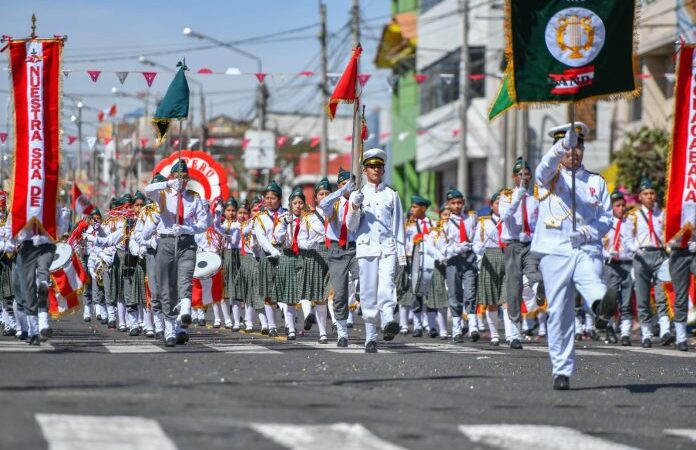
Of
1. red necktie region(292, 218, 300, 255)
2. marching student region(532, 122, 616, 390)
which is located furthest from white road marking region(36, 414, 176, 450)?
red necktie region(292, 218, 300, 255)

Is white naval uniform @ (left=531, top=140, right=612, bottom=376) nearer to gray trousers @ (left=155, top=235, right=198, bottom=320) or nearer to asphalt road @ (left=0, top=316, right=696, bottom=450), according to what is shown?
asphalt road @ (left=0, top=316, right=696, bottom=450)

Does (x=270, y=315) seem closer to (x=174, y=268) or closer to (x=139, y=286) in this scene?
(x=139, y=286)

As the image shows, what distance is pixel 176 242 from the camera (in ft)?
56.1

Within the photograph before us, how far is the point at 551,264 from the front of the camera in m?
12.7

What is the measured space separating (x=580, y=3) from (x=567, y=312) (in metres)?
2.76

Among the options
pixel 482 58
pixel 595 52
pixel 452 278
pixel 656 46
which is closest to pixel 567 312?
pixel 595 52

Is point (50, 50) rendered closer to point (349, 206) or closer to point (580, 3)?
point (349, 206)

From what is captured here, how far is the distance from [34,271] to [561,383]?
6478mm

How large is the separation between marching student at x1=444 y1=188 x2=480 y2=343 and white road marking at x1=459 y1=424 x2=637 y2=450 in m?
→ 11.4

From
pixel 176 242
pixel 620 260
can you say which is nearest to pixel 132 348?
pixel 176 242

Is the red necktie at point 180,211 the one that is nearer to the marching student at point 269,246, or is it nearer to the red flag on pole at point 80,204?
the marching student at point 269,246

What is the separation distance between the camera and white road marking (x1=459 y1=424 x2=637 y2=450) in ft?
28.5

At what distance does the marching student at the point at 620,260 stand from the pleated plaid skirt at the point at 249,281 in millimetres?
5146

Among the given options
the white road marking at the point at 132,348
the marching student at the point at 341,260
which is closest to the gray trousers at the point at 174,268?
the white road marking at the point at 132,348
